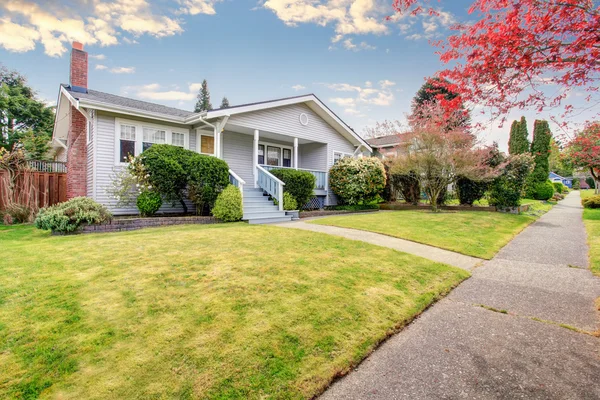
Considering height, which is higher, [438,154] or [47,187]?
[438,154]

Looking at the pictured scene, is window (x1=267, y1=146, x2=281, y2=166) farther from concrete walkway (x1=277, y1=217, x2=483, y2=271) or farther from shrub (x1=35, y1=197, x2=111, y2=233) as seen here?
shrub (x1=35, y1=197, x2=111, y2=233)

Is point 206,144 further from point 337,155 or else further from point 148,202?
point 337,155

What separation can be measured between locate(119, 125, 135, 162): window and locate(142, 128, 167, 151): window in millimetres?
413

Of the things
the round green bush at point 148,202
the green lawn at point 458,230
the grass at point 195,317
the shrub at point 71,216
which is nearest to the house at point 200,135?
the round green bush at point 148,202

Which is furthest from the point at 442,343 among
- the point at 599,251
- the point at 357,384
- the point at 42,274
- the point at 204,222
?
the point at 204,222

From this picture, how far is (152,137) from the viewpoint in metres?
11.6

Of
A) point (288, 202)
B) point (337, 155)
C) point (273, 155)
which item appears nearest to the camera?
point (288, 202)

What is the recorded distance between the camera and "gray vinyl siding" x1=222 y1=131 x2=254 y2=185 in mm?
13859

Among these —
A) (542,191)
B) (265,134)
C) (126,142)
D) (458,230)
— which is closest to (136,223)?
(126,142)

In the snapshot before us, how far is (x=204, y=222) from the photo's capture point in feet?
→ 32.4

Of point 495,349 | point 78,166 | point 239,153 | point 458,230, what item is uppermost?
point 239,153

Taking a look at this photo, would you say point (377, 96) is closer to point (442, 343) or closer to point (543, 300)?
point (543, 300)

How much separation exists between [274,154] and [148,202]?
26.7 feet

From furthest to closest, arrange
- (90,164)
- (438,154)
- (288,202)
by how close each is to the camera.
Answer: (438,154) → (288,202) → (90,164)
